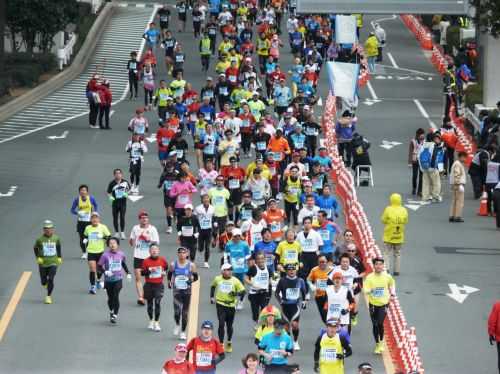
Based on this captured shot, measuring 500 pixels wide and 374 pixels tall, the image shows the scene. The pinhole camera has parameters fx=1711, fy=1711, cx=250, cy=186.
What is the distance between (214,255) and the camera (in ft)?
106

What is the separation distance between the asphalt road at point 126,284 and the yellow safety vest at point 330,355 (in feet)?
7.95

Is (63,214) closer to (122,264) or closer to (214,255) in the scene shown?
(214,255)

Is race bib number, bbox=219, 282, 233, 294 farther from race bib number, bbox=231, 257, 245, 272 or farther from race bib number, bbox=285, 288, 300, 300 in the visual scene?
race bib number, bbox=231, 257, 245, 272

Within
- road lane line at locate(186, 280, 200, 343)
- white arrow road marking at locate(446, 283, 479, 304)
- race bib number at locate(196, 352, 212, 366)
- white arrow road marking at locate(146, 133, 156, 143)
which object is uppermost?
race bib number at locate(196, 352, 212, 366)

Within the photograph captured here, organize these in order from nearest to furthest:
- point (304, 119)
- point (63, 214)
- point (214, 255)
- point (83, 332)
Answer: point (83, 332), point (214, 255), point (63, 214), point (304, 119)

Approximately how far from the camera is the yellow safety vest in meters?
22.5

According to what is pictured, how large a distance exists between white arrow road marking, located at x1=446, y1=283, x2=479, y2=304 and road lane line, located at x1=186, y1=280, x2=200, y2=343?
4.38 meters

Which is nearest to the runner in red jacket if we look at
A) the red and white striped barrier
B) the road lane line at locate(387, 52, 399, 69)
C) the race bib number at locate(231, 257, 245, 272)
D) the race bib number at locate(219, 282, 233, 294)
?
the red and white striped barrier

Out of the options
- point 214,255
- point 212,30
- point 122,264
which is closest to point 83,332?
point 122,264

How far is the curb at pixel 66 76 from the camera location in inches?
2087

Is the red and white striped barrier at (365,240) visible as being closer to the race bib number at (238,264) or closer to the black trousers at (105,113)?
the race bib number at (238,264)

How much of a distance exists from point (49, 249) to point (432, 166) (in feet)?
38.7

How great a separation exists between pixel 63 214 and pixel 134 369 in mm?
12145

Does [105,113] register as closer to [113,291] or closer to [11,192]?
[11,192]
